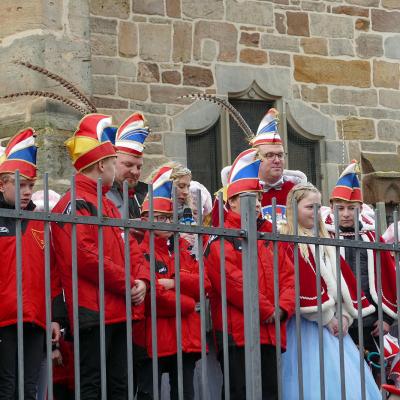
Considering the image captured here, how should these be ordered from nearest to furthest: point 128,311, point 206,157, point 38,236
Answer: point 128,311 → point 38,236 → point 206,157

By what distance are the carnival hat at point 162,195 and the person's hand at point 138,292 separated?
92cm

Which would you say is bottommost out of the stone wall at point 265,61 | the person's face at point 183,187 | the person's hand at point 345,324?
the person's hand at point 345,324

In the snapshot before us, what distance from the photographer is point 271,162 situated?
30.7ft

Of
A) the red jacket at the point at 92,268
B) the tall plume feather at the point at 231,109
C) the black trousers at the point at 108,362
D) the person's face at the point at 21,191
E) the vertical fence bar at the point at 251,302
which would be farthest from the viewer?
the tall plume feather at the point at 231,109

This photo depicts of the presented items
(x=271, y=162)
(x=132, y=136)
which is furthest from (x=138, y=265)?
(x=271, y=162)

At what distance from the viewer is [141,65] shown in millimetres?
13266

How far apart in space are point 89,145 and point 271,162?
7.13 feet

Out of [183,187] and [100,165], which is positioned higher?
[183,187]

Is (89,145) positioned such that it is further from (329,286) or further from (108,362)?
(329,286)

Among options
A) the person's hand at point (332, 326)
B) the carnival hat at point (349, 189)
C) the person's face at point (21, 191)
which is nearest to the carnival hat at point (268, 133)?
the carnival hat at point (349, 189)

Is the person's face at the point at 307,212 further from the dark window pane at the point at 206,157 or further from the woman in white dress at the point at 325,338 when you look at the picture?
the dark window pane at the point at 206,157

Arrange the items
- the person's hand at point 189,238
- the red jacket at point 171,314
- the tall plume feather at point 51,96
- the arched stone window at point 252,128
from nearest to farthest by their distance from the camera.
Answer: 1. the red jacket at point 171,314
2. the person's hand at point 189,238
3. the tall plume feather at point 51,96
4. the arched stone window at point 252,128

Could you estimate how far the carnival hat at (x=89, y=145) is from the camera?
7.44m

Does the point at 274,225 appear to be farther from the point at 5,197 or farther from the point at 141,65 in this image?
the point at 141,65
